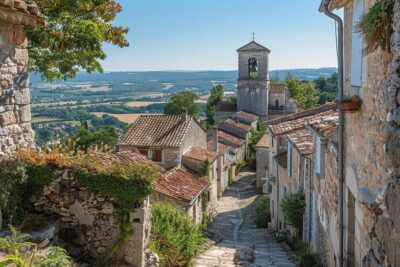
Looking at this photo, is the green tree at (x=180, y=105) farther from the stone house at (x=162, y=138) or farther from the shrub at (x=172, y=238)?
the shrub at (x=172, y=238)

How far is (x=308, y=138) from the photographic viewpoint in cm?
1528

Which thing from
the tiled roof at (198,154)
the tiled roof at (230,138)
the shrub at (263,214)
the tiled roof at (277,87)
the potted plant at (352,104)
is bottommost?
the shrub at (263,214)

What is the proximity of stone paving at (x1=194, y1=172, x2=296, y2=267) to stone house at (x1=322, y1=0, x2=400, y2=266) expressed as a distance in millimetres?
6484

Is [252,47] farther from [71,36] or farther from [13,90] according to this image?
[13,90]

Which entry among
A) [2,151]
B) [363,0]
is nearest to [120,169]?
[2,151]

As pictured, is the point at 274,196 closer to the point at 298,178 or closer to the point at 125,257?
the point at 298,178

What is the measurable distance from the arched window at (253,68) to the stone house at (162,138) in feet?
93.9

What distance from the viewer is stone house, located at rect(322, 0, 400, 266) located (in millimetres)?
4082

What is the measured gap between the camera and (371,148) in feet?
17.5

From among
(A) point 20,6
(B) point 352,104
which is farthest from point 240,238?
(A) point 20,6

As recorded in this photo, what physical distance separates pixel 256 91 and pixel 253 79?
4.90 feet

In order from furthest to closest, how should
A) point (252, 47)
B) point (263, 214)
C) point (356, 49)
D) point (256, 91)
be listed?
point (256, 91) → point (252, 47) → point (263, 214) → point (356, 49)

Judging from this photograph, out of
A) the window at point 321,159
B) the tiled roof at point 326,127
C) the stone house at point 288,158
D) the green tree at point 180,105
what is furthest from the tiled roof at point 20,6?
the green tree at point 180,105

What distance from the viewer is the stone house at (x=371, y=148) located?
13.4ft
